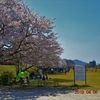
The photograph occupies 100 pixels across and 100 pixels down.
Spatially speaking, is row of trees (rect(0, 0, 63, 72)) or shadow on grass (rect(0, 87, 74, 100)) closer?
shadow on grass (rect(0, 87, 74, 100))

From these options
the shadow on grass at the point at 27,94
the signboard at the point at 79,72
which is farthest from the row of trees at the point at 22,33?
the shadow on grass at the point at 27,94

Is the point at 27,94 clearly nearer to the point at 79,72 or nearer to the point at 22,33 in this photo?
the point at 22,33

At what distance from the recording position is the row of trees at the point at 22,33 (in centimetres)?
1686

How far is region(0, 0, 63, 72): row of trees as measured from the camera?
16859 millimetres

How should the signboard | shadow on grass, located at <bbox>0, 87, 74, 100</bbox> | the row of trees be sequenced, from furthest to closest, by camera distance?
1. the signboard
2. the row of trees
3. shadow on grass, located at <bbox>0, 87, 74, 100</bbox>

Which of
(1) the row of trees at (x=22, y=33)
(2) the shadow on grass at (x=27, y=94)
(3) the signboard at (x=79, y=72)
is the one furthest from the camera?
(3) the signboard at (x=79, y=72)

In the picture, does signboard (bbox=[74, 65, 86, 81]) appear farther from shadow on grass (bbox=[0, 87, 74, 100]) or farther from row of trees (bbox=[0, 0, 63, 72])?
shadow on grass (bbox=[0, 87, 74, 100])

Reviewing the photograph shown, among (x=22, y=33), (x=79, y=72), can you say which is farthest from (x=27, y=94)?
(x=79, y=72)

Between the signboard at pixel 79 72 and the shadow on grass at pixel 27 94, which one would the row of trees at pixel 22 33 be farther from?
the shadow on grass at pixel 27 94

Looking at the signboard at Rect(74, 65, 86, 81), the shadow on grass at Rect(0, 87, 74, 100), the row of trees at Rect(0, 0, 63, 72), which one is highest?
the row of trees at Rect(0, 0, 63, 72)

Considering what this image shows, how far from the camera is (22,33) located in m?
17.3

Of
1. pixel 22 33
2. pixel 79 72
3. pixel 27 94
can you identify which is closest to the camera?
pixel 27 94

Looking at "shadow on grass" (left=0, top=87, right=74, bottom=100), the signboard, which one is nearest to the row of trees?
the signboard

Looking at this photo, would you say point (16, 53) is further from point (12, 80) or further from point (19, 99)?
point (19, 99)
